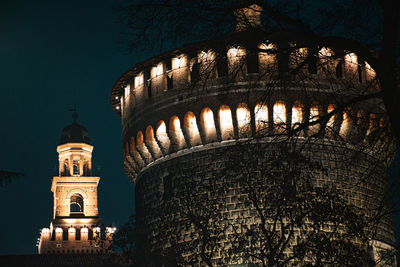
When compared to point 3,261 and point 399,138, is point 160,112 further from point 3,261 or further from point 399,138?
point 399,138

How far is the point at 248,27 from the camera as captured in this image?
7.67 metres

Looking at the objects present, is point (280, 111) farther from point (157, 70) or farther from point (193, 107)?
point (157, 70)

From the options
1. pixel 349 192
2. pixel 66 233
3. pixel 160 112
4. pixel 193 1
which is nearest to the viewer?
pixel 193 1

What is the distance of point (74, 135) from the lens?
176ft

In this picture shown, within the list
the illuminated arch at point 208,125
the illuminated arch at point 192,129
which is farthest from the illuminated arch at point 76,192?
the illuminated arch at point 208,125

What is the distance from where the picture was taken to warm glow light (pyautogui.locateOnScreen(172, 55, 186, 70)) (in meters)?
24.2

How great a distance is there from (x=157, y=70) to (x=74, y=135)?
29629 mm

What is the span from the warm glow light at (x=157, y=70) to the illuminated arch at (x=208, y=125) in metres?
2.44

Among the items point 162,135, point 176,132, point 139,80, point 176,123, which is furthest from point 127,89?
point 176,132

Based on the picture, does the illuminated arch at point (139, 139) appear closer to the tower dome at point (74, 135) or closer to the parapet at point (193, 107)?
the parapet at point (193, 107)

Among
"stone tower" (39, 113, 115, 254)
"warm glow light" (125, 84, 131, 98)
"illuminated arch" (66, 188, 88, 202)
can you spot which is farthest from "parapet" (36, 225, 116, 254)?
"warm glow light" (125, 84, 131, 98)

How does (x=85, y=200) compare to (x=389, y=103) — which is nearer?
(x=389, y=103)

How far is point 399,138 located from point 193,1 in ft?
7.91

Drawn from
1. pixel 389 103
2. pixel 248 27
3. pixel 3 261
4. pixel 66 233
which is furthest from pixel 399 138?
pixel 66 233
